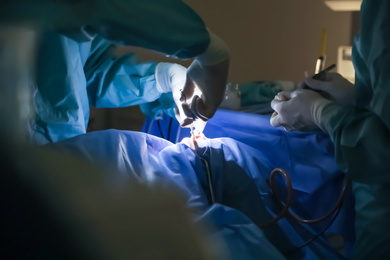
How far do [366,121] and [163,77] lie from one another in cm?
53

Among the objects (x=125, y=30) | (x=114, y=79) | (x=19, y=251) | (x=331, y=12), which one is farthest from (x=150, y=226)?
(x=331, y=12)

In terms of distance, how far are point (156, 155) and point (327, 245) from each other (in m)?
0.43

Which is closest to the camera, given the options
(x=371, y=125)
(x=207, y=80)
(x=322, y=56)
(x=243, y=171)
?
(x=371, y=125)

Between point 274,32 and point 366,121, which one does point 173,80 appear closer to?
point 366,121

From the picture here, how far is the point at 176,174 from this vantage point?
0.80 metres

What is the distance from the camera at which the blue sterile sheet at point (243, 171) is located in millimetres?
773

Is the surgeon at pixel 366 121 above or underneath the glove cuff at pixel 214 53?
underneath

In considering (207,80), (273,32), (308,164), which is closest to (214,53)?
(207,80)

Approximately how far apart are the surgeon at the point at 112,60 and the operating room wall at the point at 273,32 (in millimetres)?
1140

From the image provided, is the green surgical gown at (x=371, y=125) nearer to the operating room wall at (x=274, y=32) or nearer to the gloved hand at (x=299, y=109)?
the gloved hand at (x=299, y=109)

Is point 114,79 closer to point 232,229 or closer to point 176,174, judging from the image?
point 176,174

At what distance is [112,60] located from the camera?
1013mm

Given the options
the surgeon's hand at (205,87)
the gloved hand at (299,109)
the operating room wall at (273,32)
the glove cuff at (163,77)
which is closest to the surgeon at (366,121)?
the gloved hand at (299,109)

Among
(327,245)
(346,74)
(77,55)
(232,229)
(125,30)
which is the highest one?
(125,30)
